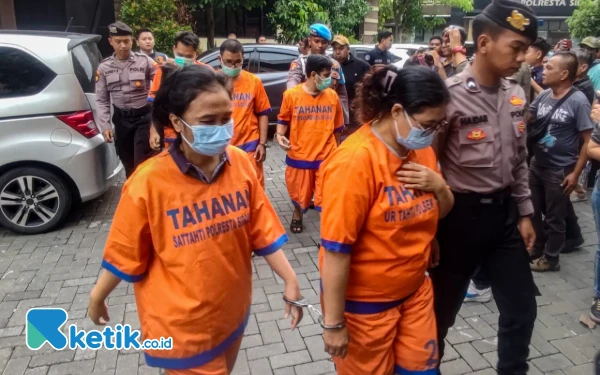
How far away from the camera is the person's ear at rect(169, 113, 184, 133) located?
202 centimetres

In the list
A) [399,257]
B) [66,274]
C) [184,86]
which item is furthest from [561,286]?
[66,274]

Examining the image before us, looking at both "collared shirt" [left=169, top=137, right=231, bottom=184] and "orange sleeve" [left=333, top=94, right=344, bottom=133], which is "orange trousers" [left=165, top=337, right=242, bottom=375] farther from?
"orange sleeve" [left=333, top=94, right=344, bottom=133]

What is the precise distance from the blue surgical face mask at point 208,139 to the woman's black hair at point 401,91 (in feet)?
2.01

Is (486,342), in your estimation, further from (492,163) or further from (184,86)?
(184,86)

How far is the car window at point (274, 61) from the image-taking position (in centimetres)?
940

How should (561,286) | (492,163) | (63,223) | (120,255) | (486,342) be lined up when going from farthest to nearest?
(63,223) < (561,286) < (486,342) < (492,163) < (120,255)

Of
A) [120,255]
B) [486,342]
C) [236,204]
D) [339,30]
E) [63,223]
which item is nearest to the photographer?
[120,255]

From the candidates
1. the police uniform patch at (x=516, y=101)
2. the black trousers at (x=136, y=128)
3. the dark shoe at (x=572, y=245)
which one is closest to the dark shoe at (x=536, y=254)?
the dark shoe at (x=572, y=245)

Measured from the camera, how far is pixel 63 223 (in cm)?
546

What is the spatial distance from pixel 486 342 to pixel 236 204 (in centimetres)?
215

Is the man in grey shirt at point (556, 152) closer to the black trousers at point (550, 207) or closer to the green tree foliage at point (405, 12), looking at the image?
the black trousers at point (550, 207)

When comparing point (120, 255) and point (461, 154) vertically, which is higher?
point (461, 154)

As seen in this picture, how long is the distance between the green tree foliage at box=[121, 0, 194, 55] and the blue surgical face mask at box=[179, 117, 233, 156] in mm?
10286

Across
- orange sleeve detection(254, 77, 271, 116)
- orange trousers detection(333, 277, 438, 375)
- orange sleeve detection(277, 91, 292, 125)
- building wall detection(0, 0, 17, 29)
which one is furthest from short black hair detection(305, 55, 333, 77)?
building wall detection(0, 0, 17, 29)
